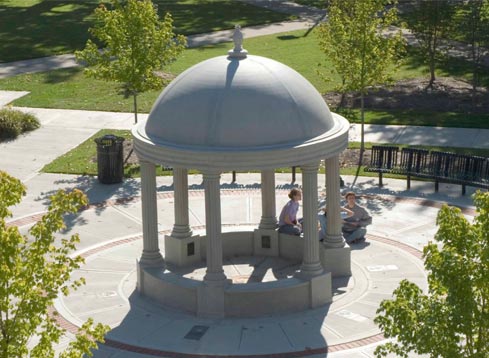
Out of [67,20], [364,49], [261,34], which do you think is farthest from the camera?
[67,20]

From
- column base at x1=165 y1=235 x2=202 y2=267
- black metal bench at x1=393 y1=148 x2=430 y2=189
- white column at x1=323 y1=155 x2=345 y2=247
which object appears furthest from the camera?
black metal bench at x1=393 y1=148 x2=430 y2=189

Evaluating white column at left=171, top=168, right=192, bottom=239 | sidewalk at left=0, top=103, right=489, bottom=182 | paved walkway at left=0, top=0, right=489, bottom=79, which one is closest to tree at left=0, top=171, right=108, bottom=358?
white column at left=171, top=168, right=192, bottom=239

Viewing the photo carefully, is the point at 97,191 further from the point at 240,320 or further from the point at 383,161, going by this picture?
the point at 240,320

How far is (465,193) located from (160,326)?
9845 millimetres

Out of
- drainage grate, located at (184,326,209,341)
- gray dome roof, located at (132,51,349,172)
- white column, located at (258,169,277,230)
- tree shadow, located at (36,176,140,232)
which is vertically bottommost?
drainage grate, located at (184,326,209,341)

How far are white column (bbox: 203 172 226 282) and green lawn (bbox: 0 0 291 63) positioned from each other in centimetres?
2687

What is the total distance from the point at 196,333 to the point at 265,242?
13.2ft

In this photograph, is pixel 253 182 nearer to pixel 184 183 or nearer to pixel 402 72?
pixel 184 183

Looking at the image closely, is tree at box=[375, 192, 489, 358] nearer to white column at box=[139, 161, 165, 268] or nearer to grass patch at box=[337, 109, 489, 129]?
white column at box=[139, 161, 165, 268]

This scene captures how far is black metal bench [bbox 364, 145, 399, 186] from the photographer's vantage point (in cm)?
2647

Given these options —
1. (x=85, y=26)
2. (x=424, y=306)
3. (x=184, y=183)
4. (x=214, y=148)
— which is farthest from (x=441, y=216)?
(x=85, y=26)

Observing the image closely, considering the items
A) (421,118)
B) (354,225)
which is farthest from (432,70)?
(354,225)

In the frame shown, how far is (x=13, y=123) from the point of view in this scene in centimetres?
3177

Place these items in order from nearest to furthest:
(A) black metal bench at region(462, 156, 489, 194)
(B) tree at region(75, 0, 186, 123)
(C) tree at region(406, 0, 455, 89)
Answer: (A) black metal bench at region(462, 156, 489, 194)
(B) tree at region(75, 0, 186, 123)
(C) tree at region(406, 0, 455, 89)
